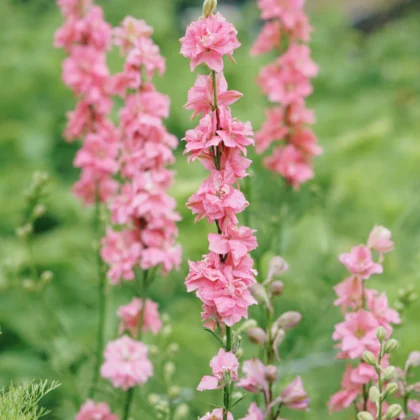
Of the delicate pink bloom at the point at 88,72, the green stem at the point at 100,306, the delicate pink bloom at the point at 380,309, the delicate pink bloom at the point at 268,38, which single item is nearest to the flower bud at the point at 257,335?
the delicate pink bloom at the point at 380,309

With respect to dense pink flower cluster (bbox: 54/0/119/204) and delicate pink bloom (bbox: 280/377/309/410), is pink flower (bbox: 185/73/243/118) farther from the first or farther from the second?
dense pink flower cluster (bbox: 54/0/119/204)

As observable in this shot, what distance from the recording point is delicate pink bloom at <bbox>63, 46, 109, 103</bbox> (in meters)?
1.19

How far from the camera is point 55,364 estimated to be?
1.48 metres

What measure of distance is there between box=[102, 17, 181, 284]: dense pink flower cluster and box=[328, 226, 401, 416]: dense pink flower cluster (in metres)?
0.27

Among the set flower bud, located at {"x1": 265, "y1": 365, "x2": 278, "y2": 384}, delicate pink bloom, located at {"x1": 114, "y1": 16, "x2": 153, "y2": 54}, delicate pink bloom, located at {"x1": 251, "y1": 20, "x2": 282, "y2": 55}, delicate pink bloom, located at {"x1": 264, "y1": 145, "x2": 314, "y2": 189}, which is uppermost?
delicate pink bloom, located at {"x1": 251, "y1": 20, "x2": 282, "y2": 55}

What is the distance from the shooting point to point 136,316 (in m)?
1.12

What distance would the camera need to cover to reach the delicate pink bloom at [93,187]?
1.23 m

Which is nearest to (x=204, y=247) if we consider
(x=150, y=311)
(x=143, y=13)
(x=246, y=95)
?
(x=150, y=311)

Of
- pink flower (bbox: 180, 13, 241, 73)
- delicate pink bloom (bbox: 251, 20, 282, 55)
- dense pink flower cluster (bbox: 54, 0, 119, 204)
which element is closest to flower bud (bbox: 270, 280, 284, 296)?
pink flower (bbox: 180, 13, 241, 73)

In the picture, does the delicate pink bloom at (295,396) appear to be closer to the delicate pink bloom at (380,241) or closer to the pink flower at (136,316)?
the delicate pink bloom at (380,241)

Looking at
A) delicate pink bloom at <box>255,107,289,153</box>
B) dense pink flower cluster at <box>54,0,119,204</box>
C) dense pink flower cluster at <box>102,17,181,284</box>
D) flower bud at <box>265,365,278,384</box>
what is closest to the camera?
flower bud at <box>265,365,278,384</box>

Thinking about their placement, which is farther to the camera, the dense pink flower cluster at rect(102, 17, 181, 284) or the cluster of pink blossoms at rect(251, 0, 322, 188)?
the cluster of pink blossoms at rect(251, 0, 322, 188)

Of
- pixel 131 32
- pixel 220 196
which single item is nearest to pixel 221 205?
pixel 220 196

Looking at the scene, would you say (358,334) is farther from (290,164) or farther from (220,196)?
(290,164)
